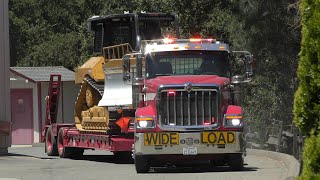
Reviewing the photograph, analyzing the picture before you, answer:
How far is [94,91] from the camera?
2222 centimetres

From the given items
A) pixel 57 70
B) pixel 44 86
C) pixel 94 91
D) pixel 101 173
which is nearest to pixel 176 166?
pixel 101 173

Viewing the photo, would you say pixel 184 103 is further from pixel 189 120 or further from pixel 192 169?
pixel 192 169

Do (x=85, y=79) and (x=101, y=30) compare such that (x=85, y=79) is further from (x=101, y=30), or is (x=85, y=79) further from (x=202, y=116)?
(x=202, y=116)

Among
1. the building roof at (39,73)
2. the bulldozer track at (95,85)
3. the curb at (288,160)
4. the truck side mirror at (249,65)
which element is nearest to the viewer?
the curb at (288,160)

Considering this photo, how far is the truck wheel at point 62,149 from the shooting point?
23938mm

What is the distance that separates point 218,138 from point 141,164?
5.92 feet

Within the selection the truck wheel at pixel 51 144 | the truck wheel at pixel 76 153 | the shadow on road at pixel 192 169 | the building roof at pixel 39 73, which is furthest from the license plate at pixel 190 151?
the building roof at pixel 39 73

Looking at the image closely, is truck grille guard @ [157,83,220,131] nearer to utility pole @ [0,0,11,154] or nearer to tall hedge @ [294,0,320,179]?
tall hedge @ [294,0,320,179]

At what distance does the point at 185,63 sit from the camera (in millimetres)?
17438

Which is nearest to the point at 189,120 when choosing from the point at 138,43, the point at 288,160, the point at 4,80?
the point at 288,160

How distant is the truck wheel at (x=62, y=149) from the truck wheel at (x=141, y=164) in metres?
7.56

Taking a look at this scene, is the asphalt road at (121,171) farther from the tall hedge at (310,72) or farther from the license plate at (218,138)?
the tall hedge at (310,72)

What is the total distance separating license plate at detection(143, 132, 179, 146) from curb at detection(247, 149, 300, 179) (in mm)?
2524

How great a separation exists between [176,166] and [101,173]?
2445 mm
